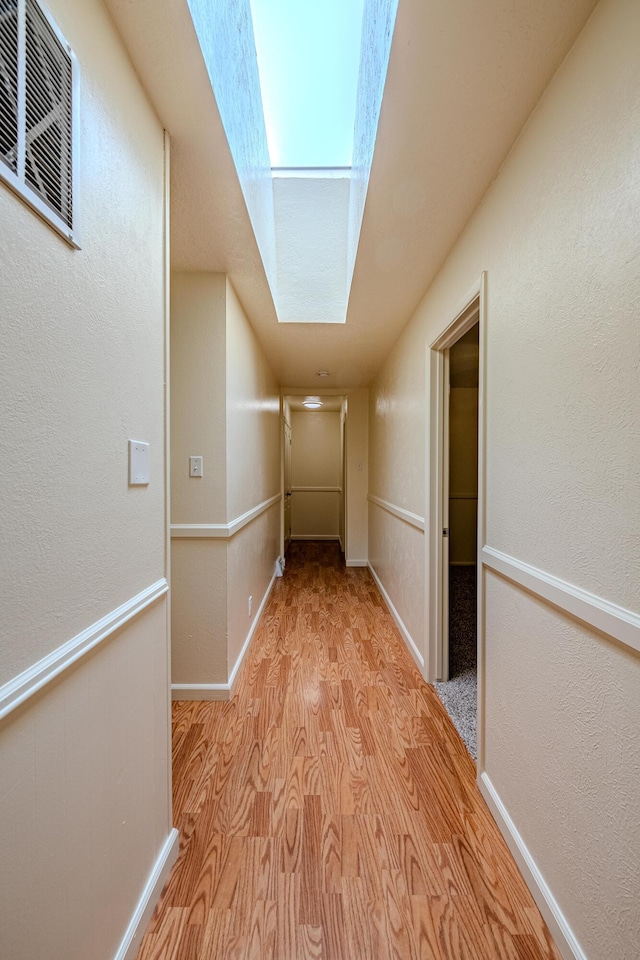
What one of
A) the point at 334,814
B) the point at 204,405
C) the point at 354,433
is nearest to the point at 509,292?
the point at 204,405

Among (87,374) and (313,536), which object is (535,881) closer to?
(87,374)

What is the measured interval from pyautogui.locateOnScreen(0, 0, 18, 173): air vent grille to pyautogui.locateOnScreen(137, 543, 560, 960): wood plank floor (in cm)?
170

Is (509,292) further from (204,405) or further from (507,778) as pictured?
(507,778)

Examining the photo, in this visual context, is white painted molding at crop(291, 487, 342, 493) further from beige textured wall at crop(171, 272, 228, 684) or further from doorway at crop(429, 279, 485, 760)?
beige textured wall at crop(171, 272, 228, 684)

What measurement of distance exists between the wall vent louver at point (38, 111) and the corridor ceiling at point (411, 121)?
36 cm

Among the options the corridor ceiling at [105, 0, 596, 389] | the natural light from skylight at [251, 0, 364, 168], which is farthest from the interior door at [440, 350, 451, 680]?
the natural light from skylight at [251, 0, 364, 168]

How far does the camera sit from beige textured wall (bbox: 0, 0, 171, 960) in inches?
25.0

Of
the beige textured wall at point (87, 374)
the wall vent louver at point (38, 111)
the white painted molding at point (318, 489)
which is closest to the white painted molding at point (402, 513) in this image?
the beige textured wall at point (87, 374)

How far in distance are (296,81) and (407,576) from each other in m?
2.84

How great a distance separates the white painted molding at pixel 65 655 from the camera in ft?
2.00

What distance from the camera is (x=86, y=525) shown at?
83 cm

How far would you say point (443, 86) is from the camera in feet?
3.52

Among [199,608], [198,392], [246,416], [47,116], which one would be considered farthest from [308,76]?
[199,608]

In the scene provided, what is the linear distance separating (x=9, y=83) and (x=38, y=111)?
7cm
